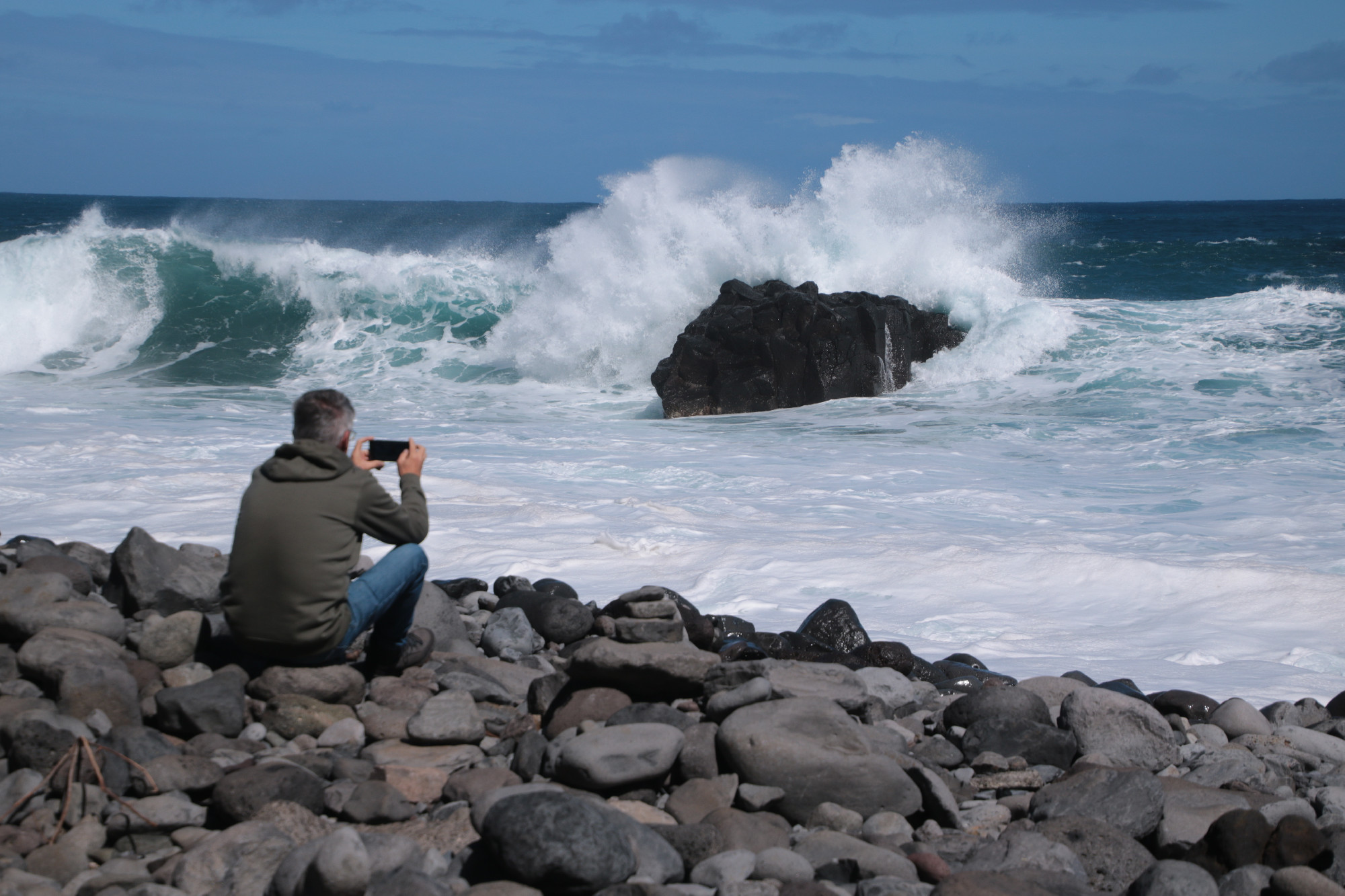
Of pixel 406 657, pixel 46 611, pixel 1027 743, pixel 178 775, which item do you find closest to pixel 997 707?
pixel 1027 743

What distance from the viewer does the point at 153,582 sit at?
13.9ft

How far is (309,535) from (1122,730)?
2.69m

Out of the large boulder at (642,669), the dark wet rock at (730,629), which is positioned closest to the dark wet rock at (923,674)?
the dark wet rock at (730,629)

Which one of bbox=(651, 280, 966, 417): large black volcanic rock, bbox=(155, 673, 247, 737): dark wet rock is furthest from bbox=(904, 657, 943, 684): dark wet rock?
bbox=(651, 280, 966, 417): large black volcanic rock

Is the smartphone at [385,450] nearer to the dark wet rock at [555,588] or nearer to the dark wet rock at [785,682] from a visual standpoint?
the dark wet rock at [785,682]

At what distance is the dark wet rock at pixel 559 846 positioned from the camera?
2.38 metres

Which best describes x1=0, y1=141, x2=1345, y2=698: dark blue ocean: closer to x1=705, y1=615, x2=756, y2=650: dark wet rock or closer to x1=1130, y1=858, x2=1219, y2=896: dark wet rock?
x1=705, y1=615, x2=756, y2=650: dark wet rock

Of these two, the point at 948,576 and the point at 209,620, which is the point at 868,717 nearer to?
the point at 209,620

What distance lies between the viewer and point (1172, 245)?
133ft

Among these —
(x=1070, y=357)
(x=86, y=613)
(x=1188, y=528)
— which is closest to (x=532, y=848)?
(x=86, y=613)

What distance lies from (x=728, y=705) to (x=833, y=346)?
1079 cm

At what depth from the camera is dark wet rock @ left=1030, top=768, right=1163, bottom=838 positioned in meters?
2.92

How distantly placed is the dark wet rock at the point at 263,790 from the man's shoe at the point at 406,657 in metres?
0.91

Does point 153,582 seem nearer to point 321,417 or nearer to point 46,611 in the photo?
point 46,611
